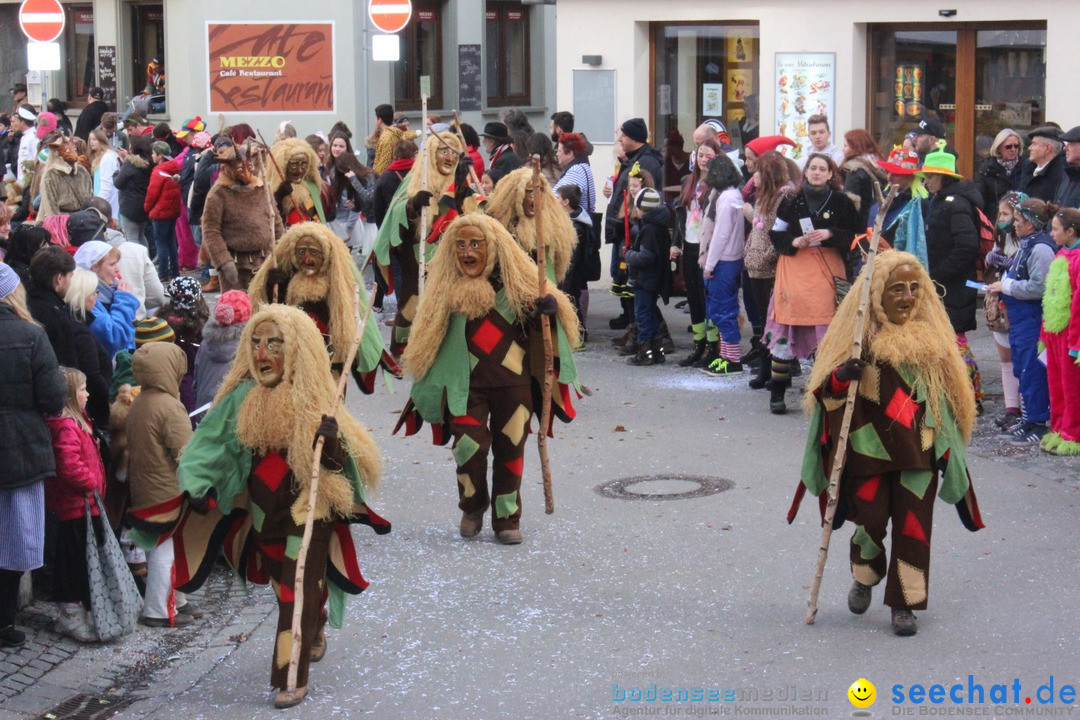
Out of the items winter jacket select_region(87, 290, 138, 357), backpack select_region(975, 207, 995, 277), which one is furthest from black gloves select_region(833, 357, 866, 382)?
backpack select_region(975, 207, 995, 277)

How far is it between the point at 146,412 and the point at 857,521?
3.17 metres

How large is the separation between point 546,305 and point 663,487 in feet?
5.87

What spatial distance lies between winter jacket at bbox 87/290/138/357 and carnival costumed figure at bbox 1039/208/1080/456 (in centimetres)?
544

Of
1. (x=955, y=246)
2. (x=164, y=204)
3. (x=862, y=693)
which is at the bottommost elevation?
(x=862, y=693)

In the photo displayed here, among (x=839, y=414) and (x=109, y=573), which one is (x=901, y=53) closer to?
(x=839, y=414)

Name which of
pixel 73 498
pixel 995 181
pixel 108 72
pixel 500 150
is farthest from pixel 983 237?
pixel 108 72

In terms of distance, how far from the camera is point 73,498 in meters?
6.66

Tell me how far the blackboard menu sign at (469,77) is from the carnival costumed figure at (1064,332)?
669 inches

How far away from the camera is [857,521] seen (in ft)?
21.7

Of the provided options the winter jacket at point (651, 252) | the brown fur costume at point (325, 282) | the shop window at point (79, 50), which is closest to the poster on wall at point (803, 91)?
the winter jacket at point (651, 252)

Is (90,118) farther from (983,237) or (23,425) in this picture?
(23,425)

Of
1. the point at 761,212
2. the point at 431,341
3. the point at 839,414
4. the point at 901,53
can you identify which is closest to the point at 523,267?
the point at 431,341

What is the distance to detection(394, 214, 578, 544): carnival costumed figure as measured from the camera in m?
7.94

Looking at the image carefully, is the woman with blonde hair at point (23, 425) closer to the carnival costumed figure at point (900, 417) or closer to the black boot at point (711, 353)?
the carnival costumed figure at point (900, 417)
